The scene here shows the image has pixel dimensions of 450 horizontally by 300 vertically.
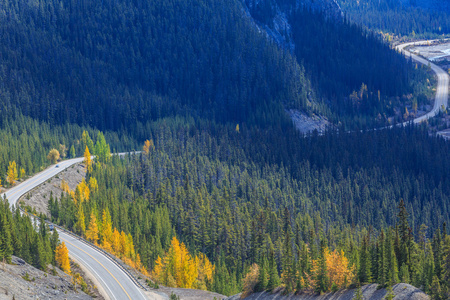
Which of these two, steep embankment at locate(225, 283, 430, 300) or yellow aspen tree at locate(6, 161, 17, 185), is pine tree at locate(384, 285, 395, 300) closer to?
steep embankment at locate(225, 283, 430, 300)

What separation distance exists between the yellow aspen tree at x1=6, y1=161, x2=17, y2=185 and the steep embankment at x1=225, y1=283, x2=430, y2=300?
109 meters

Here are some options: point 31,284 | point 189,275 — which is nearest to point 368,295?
point 31,284

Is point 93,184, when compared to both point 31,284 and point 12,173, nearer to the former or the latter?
point 12,173

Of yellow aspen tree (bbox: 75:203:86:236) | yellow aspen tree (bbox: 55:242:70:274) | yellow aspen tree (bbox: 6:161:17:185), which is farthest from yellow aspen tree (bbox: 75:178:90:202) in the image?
yellow aspen tree (bbox: 55:242:70:274)

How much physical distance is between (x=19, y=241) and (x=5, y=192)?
7371cm

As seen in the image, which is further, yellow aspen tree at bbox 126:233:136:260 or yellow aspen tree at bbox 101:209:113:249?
yellow aspen tree at bbox 101:209:113:249

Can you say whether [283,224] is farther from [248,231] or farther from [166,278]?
[166,278]

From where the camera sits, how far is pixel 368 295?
8312cm

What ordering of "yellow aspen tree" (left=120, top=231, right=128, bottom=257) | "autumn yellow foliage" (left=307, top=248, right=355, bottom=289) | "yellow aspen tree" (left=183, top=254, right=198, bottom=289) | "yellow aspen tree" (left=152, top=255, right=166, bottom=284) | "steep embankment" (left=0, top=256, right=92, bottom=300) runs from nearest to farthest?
"steep embankment" (left=0, top=256, right=92, bottom=300) < "autumn yellow foliage" (left=307, top=248, right=355, bottom=289) < "yellow aspen tree" (left=152, top=255, right=166, bottom=284) < "yellow aspen tree" (left=183, top=254, right=198, bottom=289) < "yellow aspen tree" (left=120, top=231, right=128, bottom=257)

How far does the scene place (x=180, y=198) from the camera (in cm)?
19550

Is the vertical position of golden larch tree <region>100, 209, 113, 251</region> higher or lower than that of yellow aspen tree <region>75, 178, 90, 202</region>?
lower

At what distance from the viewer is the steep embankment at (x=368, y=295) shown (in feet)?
252

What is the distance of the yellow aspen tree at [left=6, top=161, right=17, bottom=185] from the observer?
589 feet

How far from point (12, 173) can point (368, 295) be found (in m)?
133
